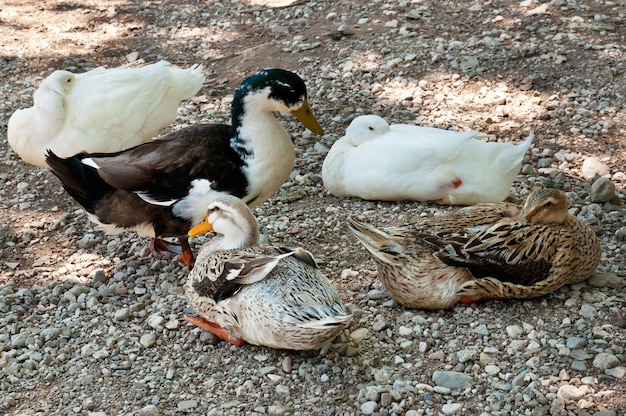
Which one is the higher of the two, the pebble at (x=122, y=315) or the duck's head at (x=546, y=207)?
the duck's head at (x=546, y=207)

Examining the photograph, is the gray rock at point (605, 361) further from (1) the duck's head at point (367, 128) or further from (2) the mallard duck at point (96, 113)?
(2) the mallard duck at point (96, 113)

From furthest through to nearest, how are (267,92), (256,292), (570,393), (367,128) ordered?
(367,128) → (267,92) → (256,292) → (570,393)

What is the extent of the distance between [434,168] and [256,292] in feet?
5.95

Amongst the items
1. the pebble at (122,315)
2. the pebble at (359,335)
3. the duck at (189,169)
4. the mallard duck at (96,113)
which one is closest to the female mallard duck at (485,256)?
the pebble at (359,335)

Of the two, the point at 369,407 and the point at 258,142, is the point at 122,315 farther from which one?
the point at 369,407

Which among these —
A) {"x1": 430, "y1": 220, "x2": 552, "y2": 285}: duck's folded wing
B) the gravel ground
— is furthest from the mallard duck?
{"x1": 430, "y1": 220, "x2": 552, "y2": 285}: duck's folded wing

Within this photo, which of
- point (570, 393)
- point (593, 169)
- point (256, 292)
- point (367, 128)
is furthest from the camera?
point (367, 128)

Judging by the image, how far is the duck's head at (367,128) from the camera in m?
5.62

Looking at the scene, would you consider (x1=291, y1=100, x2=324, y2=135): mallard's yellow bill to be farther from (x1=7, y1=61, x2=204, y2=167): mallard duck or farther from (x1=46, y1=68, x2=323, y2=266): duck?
(x1=7, y1=61, x2=204, y2=167): mallard duck

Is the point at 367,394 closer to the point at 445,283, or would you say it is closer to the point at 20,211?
the point at 445,283

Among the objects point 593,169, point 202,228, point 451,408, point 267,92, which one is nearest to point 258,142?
point 267,92

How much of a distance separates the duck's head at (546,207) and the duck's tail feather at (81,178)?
246 cm

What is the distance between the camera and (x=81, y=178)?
16.4ft

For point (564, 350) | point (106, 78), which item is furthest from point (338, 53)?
point (564, 350)
